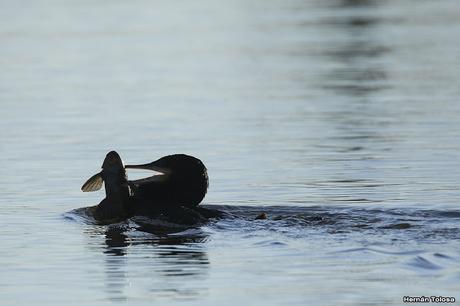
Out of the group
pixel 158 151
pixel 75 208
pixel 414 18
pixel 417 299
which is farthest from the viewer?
pixel 414 18

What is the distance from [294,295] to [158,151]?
26.6 ft

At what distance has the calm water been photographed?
11.0 m

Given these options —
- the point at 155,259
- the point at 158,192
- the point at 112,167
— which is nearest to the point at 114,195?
the point at 112,167

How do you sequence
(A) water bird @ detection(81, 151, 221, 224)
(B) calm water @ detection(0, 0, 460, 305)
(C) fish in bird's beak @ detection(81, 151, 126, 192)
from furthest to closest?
1. (C) fish in bird's beak @ detection(81, 151, 126, 192)
2. (A) water bird @ detection(81, 151, 221, 224)
3. (B) calm water @ detection(0, 0, 460, 305)

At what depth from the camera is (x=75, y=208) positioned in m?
14.7

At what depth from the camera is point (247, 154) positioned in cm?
1819

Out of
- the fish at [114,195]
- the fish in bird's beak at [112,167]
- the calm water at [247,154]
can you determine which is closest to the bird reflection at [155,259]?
the calm water at [247,154]

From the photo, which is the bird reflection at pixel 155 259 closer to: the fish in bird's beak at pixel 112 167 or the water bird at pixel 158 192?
the water bird at pixel 158 192

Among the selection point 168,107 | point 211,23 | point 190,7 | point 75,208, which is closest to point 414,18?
point 211,23

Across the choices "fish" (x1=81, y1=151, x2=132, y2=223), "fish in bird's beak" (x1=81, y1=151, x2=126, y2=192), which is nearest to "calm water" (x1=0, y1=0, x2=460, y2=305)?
"fish" (x1=81, y1=151, x2=132, y2=223)

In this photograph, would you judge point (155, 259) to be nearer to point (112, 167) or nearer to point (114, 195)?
point (114, 195)

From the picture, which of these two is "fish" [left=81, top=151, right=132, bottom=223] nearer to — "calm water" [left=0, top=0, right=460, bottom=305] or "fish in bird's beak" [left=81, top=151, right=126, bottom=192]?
"fish in bird's beak" [left=81, top=151, right=126, bottom=192]

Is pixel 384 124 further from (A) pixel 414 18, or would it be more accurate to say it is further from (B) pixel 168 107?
(A) pixel 414 18

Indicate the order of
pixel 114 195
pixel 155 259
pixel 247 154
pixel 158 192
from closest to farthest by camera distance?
pixel 155 259
pixel 114 195
pixel 158 192
pixel 247 154
